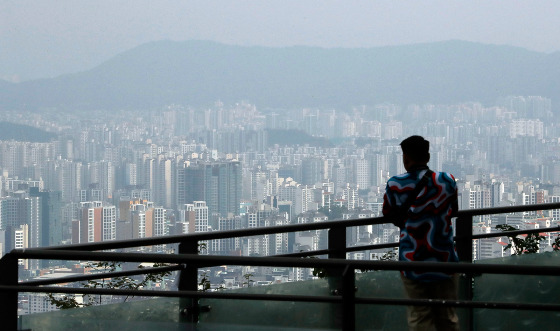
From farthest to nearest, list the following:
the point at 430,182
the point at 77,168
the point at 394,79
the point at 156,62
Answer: the point at 156,62
the point at 394,79
the point at 77,168
the point at 430,182

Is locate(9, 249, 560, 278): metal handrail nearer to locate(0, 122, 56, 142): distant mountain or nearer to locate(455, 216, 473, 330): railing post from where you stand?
locate(455, 216, 473, 330): railing post

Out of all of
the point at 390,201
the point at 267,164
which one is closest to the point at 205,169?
the point at 267,164

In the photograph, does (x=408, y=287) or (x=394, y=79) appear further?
(x=394, y=79)

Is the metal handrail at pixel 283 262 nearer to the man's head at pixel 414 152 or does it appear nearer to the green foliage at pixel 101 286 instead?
the green foliage at pixel 101 286

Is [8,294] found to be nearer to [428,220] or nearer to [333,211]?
[428,220]

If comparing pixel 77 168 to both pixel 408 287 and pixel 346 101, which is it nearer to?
pixel 346 101

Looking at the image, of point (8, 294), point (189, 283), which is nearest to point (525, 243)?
point (189, 283)
